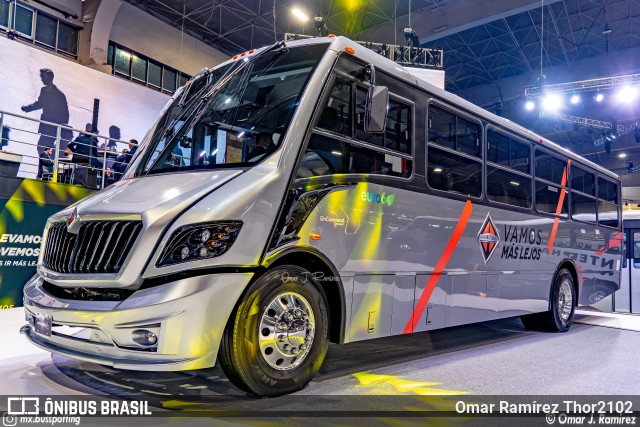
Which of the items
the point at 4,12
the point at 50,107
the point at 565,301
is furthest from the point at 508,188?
the point at 4,12

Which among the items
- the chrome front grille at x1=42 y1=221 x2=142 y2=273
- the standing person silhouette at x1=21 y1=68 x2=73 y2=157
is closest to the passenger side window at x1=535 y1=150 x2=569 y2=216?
the chrome front grille at x1=42 y1=221 x2=142 y2=273

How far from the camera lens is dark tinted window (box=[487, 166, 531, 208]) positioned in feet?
21.7

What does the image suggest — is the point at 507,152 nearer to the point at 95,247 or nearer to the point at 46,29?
the point at 95,247

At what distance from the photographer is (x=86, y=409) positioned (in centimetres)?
344

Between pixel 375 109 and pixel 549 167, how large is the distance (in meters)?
4.85

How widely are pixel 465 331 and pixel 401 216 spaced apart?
3783mm

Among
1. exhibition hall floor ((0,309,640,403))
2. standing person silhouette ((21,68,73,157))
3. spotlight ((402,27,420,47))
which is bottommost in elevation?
exhibition hall floor ((0,309,640,403))

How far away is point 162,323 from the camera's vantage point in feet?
10.7

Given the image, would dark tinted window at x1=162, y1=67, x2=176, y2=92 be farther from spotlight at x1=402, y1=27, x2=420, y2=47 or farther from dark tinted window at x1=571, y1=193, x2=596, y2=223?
dark tinted window at x1=571, y1=193, x2=596, y2=223

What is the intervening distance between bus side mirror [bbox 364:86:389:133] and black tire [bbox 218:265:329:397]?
4.44ft

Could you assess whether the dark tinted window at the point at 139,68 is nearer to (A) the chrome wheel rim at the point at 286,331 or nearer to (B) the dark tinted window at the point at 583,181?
(B) the dark tinted window at the point at 583,181

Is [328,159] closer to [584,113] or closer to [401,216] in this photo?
[401,216]

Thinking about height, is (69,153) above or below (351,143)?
above

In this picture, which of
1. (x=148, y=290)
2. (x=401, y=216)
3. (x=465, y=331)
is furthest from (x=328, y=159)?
(x=465, y=331)
